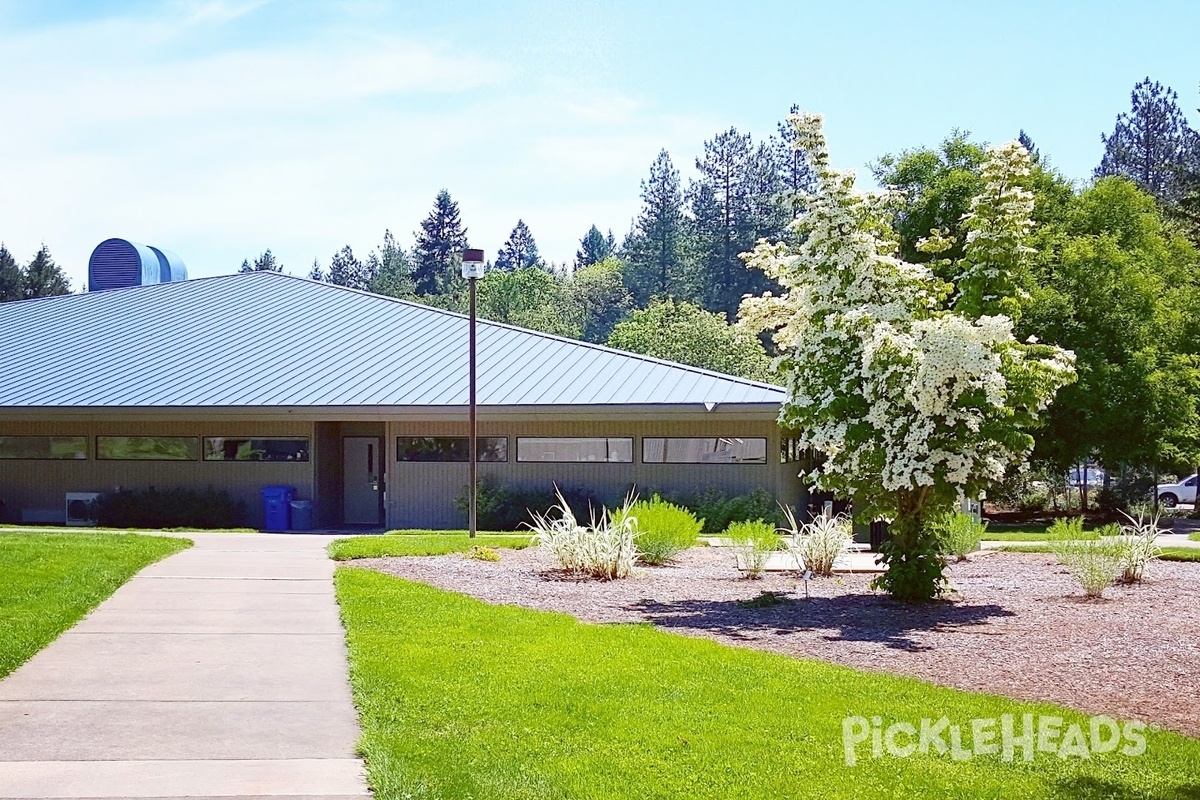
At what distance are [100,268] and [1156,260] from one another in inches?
1178

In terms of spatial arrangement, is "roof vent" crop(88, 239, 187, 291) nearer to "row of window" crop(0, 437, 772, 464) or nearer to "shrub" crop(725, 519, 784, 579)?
"row of window" crop(0, 437, 772, 464)

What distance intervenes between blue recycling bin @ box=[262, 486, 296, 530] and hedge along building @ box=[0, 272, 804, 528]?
50 centimetres

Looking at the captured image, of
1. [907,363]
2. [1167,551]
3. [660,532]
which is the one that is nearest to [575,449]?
[660,532]

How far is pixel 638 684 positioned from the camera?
823cm

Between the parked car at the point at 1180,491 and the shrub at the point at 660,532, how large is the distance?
99.8 feet

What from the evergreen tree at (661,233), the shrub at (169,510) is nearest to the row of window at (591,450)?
the shrub at (169,510)

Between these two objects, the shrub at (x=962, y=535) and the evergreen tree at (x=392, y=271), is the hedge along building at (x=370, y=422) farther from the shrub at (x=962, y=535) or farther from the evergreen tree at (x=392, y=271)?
the evergreen tree at (x=392, y=271)

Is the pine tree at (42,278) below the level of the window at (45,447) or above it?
above

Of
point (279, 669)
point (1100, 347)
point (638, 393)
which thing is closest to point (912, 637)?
point (279, 669)

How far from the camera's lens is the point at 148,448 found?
26312mm

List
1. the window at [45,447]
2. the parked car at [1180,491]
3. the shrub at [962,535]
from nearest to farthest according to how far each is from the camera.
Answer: the shrub at [962,535]
the window at [45,447]
the parked car at [1180,491]

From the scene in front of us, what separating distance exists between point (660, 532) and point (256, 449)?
12324 mm

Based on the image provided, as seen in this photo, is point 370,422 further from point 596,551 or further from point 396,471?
point 596,551
